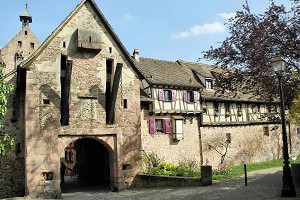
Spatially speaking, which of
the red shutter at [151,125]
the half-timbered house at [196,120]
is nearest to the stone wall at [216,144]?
the half-timbered house at [196,120]

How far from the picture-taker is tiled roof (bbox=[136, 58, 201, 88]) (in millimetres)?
23375

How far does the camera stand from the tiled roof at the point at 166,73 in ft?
76.7

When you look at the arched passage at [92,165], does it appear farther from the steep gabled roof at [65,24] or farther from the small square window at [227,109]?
the small square window at [227,109]

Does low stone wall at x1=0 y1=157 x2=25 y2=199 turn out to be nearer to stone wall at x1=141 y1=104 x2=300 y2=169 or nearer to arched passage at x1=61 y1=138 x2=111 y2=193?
arched passage at x1=61 y1=138 x2=111 y2=193

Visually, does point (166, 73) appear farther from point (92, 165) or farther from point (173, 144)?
point (92, 165)

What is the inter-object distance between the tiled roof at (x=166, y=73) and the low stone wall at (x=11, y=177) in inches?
411

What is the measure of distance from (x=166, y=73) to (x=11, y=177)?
1392cm

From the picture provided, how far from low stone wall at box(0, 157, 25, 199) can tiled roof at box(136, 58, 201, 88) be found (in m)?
10.4

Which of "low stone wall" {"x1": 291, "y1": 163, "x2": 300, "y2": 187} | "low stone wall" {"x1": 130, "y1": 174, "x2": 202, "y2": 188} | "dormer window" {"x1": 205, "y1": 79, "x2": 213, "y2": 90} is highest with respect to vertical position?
"dormer window" {"x1": 205, "y1": 79, "x2": 213, "y2": 90}

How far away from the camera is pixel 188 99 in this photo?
2423 centimetres

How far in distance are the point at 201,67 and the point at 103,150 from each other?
1397cm

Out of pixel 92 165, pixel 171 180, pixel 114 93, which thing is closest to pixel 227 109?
pixel 92 165

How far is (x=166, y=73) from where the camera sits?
25094mm

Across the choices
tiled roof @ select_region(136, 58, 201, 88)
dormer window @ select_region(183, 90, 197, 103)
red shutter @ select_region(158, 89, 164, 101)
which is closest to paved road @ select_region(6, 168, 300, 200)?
red shutter @ select_region(158, 89, 164, 101)
